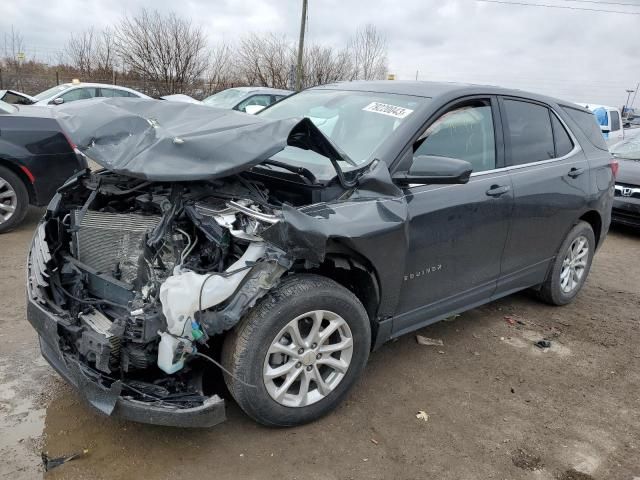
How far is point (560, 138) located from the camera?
14.3ft

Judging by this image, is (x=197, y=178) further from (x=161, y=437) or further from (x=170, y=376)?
(x=161, y=437)

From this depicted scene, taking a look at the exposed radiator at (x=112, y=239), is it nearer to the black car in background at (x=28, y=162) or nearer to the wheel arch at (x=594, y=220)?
the black car in background at (x=28, y=162)

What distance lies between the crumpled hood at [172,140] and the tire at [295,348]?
2.17ft

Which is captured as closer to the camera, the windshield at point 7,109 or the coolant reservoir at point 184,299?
the coolant reservoir at point 184,299

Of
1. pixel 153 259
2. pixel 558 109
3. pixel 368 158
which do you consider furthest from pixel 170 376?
pixel 558 109

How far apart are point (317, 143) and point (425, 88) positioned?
1.14 metres

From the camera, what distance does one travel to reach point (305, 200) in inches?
113

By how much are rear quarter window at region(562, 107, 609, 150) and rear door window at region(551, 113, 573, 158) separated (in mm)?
238

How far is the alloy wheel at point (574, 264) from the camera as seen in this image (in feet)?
15.2

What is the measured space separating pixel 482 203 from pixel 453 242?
14.2 inches

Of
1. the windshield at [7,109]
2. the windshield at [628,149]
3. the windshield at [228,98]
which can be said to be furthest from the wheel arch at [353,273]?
the windshield at [228,98]

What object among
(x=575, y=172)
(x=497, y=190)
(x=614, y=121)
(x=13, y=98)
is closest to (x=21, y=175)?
(x=497, y=190)

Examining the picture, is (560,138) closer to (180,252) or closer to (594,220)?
(594,220)

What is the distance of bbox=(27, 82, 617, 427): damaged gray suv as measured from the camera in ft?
8.05
